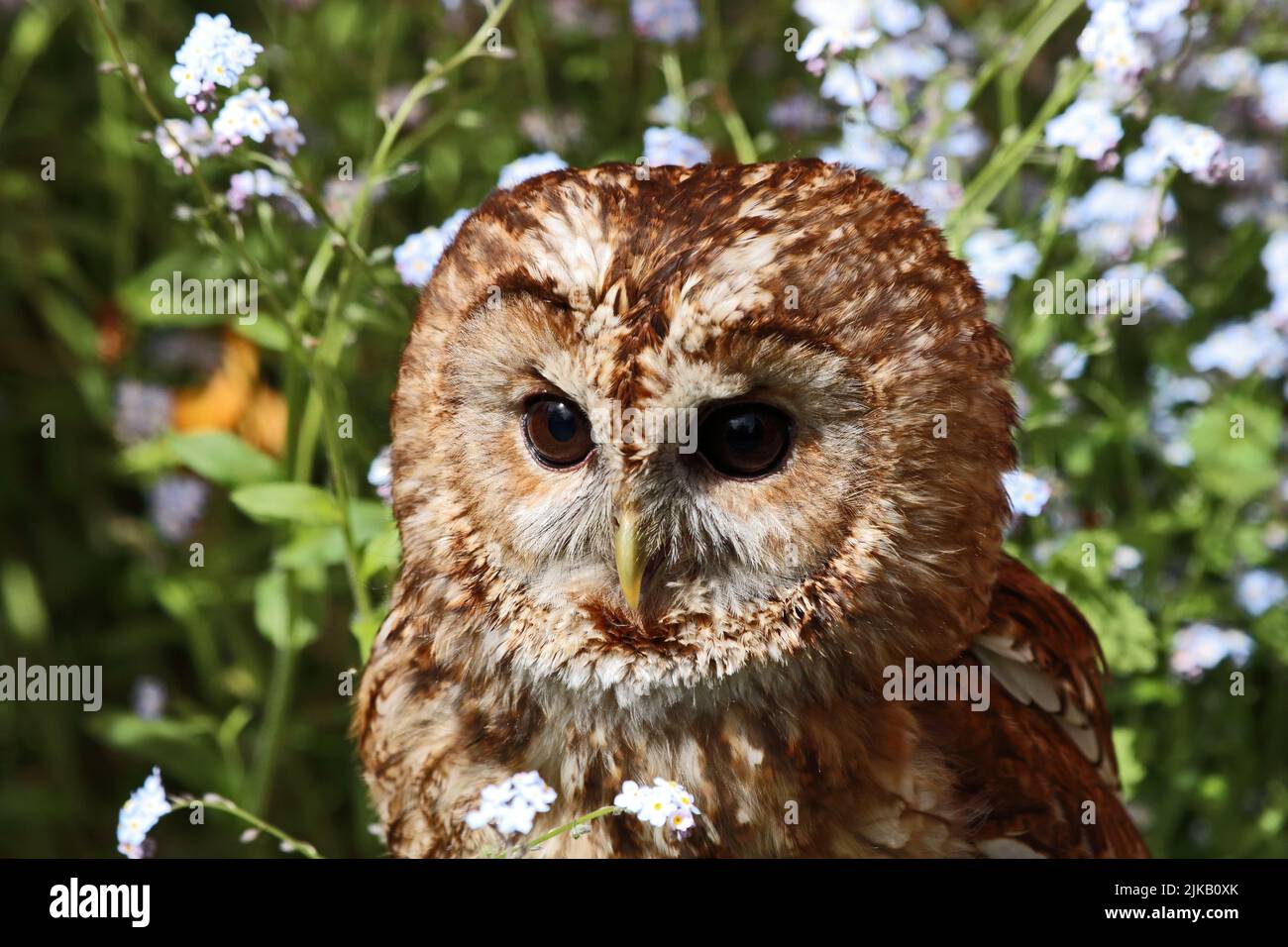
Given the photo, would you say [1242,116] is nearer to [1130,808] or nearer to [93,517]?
[1130,808]

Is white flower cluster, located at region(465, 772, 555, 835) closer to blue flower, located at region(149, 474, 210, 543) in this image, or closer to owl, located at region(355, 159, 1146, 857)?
owl, located at region(355, 159, 1146, 857)

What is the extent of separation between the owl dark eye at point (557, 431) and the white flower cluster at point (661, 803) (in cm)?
34

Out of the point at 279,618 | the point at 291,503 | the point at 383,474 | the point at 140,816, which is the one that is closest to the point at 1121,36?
the point at 383,474

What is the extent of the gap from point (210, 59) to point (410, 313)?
0.44 meters

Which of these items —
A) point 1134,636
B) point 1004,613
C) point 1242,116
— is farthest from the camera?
point 1242,116

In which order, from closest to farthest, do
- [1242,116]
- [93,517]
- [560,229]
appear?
[560,229], [1242,116], [93,517]

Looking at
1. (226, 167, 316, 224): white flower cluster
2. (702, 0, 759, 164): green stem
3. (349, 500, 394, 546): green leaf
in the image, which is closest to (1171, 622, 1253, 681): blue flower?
(702, 0, 759, 164): green stem

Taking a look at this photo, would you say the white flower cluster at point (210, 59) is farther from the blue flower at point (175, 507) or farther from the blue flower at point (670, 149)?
the blue flower at point (175, 507)

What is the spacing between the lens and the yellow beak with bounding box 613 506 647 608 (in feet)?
4.72

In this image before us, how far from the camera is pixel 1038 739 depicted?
1.81 metres

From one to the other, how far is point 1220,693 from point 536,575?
134 cm

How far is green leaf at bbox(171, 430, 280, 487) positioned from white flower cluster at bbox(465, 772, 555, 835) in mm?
638
